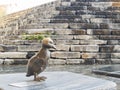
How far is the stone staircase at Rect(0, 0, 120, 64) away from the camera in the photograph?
907 cm

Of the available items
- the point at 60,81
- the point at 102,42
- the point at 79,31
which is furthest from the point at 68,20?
the point at 60,81

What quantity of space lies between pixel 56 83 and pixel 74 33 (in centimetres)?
596

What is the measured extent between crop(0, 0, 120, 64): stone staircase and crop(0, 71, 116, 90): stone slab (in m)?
4.65

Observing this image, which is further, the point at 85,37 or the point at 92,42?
the point at 85,37

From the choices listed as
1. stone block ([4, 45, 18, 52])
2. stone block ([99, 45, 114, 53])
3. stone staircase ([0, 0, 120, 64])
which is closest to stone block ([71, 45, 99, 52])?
stone staircase ([0, 0, 120, 64])

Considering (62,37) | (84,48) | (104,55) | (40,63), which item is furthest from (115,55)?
(40,63)

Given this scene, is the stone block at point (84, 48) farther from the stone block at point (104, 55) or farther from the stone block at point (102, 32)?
the stone block at point (102, 32)

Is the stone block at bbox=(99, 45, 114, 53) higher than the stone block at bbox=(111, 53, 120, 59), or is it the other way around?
the stone block at bbox=(99, 45, 114, 53)

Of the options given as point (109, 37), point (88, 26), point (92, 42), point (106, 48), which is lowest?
point (106, 48)

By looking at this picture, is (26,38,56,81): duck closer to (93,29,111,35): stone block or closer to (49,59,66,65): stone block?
A: (49,59,66,65): stone block

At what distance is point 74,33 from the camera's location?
32.2 ft

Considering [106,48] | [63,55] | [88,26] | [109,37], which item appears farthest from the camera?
[88,26]

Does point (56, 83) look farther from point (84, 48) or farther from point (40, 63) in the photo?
point (84, 48)

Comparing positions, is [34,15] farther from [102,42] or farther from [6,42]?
[102,42]
